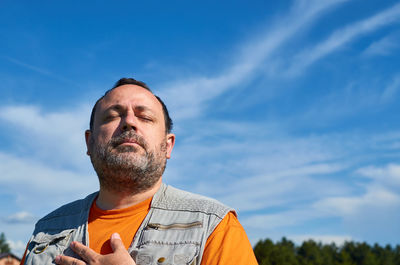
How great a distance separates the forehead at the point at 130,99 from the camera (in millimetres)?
3934

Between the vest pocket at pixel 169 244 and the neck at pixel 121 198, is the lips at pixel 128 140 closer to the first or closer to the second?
the neck at pixel 121 198

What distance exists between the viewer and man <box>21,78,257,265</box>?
3219mm

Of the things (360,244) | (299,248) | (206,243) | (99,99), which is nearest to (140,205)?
(206,243)

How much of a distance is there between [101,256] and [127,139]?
1.07 meters

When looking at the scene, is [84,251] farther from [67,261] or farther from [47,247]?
[47,247]

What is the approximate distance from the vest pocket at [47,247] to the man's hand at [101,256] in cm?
17

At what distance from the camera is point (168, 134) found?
4234 millimetres

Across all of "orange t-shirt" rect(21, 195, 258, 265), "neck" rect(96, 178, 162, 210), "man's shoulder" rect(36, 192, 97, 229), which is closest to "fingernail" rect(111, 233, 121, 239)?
"orange t-shirt" rect(21, 195, 258, 265)

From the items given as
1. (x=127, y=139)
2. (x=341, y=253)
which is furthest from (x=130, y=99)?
(x=341, y=253)

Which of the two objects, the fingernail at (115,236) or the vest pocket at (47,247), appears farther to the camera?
the vest pocket at (47,247)

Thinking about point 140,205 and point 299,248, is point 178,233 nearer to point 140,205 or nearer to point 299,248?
point 140,205

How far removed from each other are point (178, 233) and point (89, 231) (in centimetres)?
91

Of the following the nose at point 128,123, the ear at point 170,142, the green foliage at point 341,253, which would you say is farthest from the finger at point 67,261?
the green foliage at point 341,253

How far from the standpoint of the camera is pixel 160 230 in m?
3.44
